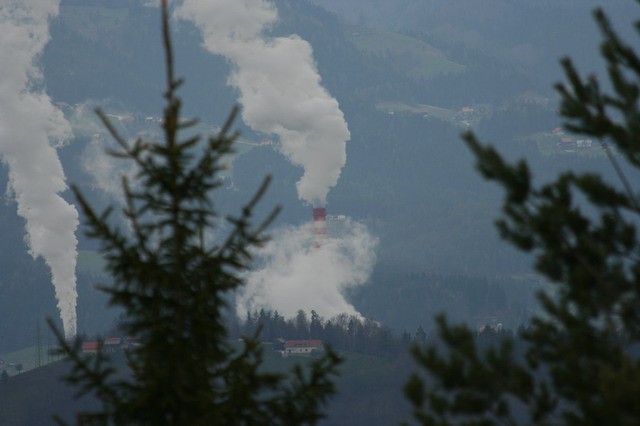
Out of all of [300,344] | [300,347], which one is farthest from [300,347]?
[300,344]

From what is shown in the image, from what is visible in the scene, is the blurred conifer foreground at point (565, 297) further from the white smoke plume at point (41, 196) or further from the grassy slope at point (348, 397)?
the grassy slope at point (348, 397)

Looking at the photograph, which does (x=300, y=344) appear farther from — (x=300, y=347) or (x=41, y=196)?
(x=41, y=196)

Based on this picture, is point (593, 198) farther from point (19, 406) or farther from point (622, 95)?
Result: point (19, 406)

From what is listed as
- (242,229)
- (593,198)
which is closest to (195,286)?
(242,229)

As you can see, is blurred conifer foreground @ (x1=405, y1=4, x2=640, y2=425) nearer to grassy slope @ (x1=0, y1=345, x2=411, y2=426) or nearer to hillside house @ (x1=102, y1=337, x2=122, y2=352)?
hillside house @ (x1=102, y1=337, x2=122, y2=352)

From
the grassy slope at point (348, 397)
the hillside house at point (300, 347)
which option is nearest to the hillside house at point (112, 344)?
the grassy slope at point (348, 397)
